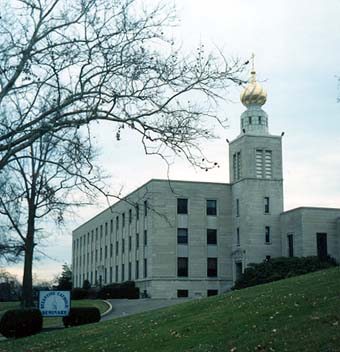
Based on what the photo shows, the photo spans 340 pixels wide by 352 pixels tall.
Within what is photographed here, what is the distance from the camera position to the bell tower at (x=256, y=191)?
2603 inches

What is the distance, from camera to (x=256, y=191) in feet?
220

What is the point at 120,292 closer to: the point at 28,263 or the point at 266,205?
the point at 266,205

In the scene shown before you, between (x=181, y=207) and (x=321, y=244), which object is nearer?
(x=321, y=244)

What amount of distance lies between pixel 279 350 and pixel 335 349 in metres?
1.25

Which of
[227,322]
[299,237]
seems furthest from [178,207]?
[227,322]

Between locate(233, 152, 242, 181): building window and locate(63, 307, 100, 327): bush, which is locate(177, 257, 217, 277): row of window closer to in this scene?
locate(233, 152, 242, 181): building window

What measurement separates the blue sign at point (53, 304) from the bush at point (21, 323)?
70.8 inches

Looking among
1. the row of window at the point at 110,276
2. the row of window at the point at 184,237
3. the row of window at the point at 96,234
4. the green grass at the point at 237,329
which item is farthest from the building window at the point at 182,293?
the green grass at the point at 237,329

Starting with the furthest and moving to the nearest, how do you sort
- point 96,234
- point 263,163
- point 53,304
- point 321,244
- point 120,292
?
point 96,234
point 263,163
point 120,292
point 321,244
point 53,304

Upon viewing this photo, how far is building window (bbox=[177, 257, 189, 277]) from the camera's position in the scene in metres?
67.2

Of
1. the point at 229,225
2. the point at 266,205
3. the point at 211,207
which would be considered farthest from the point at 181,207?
the point at 266,205

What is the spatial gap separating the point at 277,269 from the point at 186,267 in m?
18.5

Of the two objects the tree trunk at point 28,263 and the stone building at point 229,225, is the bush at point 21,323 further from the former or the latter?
the stone building at point 229,225

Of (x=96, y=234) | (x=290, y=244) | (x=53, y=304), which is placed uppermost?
(x=96, y=234)
